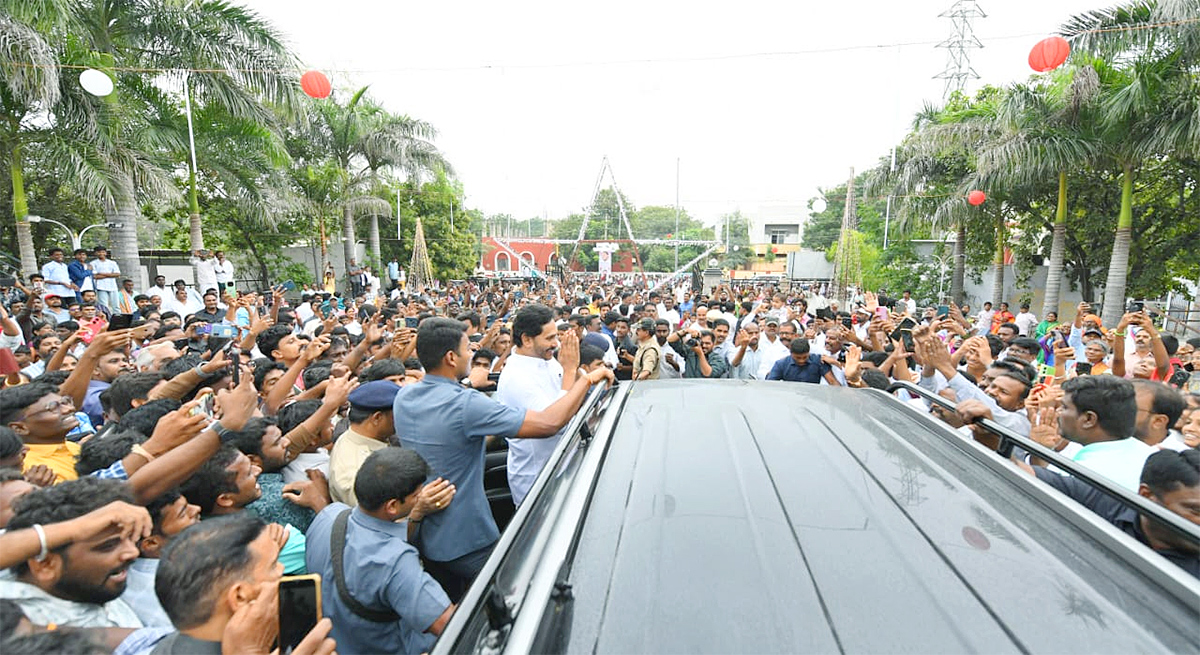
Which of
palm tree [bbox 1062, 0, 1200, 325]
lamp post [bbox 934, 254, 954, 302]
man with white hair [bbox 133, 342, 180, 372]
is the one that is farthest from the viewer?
lamp post [bbox 934, 254, 954, 302]

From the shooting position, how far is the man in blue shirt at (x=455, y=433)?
2488 millimetres

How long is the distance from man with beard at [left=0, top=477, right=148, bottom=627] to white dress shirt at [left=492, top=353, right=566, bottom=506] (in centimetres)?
168

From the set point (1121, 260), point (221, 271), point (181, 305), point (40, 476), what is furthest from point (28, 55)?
point (1121, 260)

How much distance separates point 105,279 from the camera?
10516 millimetres

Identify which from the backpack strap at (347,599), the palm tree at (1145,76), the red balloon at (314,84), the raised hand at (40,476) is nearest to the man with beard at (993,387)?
the backpack strap at (347,599)

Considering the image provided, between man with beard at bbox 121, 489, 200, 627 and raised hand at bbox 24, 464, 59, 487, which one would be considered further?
raised hand at bbox 24, 464, 59, 487

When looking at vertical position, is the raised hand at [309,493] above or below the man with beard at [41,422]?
below

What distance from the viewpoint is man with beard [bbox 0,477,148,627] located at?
1602mm

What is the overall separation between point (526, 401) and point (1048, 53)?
29.6 feet

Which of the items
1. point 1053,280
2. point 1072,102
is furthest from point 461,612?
point 1053,280

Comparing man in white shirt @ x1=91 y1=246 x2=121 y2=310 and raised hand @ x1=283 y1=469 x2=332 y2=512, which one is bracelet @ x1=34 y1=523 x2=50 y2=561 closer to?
raised hand @ x1=283 y1=469 x2=332 y2=512

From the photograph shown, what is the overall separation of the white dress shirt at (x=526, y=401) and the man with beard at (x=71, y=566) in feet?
5.52

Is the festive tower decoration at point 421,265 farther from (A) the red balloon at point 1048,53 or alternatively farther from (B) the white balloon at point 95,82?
(A) the red balloon at point 1048,53

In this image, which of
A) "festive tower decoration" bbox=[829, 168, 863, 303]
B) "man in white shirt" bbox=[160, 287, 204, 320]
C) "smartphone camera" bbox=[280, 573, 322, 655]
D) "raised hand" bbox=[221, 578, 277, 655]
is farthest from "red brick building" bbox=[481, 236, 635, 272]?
"smartphone camera" bbox=[280, 573, 322, 655]
